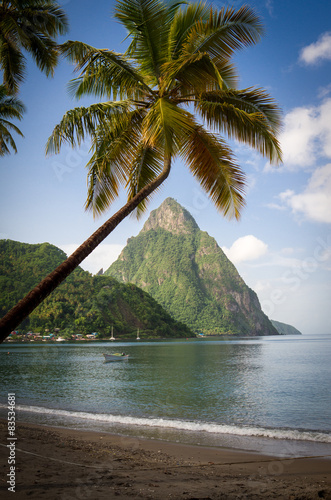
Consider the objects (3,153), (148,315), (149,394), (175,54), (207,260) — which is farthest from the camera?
(207,260)

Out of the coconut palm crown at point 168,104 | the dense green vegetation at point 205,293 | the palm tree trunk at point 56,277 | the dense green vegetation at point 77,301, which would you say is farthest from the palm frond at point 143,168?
the dense green vegetation at point 205,293

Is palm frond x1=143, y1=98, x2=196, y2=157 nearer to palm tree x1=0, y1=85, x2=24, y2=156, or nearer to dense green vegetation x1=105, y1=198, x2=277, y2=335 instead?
palm tree x1=0, y1=85, x2=24, y2=156

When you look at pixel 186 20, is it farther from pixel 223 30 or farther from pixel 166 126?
pixel 166 126

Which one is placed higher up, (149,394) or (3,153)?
(3,153)

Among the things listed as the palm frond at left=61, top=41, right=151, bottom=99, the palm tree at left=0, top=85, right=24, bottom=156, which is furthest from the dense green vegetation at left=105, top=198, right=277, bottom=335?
the palm frond at left=61, top=41, right=151, bottom=99

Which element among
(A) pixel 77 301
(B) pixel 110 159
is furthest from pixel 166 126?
(A) pixel 77 301

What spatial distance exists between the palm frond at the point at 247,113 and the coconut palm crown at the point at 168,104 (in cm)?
2

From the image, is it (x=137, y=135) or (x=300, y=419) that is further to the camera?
(x=300, y=419)

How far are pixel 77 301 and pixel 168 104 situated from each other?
93.0 m

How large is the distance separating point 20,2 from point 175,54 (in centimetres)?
394

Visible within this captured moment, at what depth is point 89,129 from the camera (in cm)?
668

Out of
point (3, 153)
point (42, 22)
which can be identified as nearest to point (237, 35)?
point (42, 22)

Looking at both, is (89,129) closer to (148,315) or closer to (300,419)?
(300,419)

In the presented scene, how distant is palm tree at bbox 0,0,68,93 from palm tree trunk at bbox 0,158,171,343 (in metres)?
4.40
